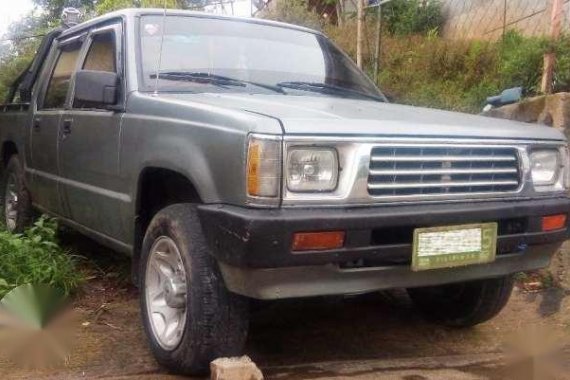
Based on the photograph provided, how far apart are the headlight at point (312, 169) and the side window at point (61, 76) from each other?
2555mm

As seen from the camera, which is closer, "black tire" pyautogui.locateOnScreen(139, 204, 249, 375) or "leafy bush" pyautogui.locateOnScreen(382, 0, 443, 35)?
"black tire" pyautogui.locateOnScreen(139, 204, 249, 375)

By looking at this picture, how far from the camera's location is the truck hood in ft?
8.56

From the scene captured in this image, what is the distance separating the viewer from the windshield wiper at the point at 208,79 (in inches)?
141

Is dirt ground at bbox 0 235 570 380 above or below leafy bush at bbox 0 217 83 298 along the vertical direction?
below

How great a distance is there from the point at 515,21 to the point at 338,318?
6707 mm

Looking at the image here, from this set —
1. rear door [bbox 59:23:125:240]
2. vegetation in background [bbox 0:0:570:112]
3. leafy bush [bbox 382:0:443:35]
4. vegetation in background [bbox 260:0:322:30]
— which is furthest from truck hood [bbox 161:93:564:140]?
vegetation in background [bbox 260:0:322:30]

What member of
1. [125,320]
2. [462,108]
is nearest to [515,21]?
[462,108]

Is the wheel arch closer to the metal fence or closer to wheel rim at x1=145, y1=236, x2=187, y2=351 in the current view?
wheel rim at x1=145, y1=236, x2=187, y2=351

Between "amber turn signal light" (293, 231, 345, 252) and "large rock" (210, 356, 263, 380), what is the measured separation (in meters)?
0.55

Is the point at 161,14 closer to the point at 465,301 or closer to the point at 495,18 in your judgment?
the point at 465,301

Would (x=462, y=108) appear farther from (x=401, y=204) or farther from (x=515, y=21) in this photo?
(x=401, y=204)

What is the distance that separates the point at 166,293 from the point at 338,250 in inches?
37.9

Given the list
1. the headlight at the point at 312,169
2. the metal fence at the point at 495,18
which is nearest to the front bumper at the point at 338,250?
the headlight at the point at 312,169

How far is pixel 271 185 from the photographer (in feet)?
8.17
